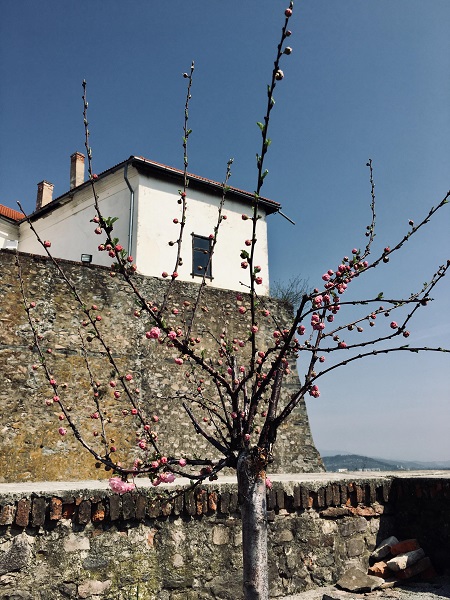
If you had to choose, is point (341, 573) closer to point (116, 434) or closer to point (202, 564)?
point (202, 564)

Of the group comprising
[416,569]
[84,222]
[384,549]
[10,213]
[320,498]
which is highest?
[10,213]

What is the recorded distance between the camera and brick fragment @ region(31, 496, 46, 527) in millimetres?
3625

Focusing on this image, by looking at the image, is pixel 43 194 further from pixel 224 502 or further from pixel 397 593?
pixel 397 593

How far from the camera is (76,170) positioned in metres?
19.2

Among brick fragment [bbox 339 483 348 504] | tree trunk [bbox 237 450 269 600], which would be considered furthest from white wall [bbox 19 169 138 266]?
tree trunk [bbox 237 450 269 600]

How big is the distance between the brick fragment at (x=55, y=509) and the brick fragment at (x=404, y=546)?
11.4 feet

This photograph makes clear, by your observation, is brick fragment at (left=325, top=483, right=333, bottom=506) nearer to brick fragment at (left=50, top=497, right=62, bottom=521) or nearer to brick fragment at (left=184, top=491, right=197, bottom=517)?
brick fragment at (left=184, top=491, right=197, bottom=517)

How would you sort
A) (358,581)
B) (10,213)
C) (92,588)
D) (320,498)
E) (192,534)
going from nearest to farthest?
(92,588), (192,534), (358,581), (320,498), (10,213)

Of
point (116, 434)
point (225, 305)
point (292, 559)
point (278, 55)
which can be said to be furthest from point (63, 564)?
point (225, 305)

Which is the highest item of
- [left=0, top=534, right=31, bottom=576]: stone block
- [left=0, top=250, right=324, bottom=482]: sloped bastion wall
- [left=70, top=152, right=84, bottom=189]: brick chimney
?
[left=70, top=152, right=84, bottom=189]: brick chimney

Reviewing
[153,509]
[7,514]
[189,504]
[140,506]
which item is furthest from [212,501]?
[7,514]

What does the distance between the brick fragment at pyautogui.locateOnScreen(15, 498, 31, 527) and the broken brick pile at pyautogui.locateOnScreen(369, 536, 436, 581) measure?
3.39 metres

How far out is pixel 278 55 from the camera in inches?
101

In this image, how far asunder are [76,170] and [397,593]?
18.1 metres
